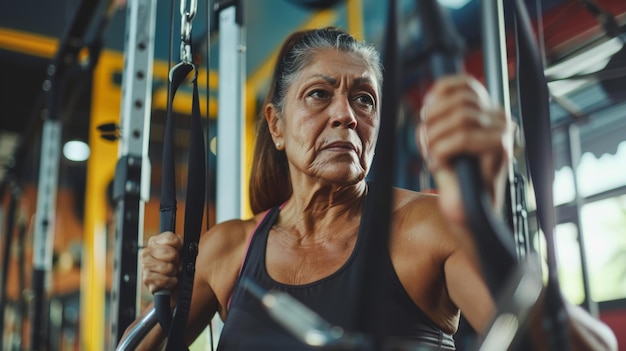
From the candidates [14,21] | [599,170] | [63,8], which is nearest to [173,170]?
[599,170]

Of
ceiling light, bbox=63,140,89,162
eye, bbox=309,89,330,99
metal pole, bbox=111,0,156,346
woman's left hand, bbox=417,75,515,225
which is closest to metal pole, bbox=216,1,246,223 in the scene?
metal pole, bbox=111,0,156,346

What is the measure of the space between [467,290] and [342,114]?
0.48 m

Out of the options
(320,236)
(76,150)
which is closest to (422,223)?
(320,236)

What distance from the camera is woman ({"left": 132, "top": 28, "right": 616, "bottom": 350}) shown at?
1063 mm

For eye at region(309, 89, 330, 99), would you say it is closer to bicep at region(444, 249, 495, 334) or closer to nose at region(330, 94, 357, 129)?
nose at region(330, 94, 357, 129)

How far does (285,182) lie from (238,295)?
40 cm

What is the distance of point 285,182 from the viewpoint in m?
1.58

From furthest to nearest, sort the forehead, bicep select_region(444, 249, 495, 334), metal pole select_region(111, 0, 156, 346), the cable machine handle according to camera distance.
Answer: metal pole select_region(111, 0, 156, 346), the forehead, bicep select_region(444, 249, 495, 334), the cable machine handle

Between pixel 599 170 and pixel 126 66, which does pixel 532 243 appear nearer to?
pixel 126 66

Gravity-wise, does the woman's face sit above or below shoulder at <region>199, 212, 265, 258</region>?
above

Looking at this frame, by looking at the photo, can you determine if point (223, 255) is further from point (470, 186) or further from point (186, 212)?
point (470, 186)

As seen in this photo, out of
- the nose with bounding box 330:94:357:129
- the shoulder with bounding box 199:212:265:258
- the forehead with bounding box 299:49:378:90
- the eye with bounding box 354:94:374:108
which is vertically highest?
the forehead with bounding box 299:49:378:90

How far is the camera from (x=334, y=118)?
127cm

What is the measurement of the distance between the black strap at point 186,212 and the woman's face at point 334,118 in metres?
0.27
